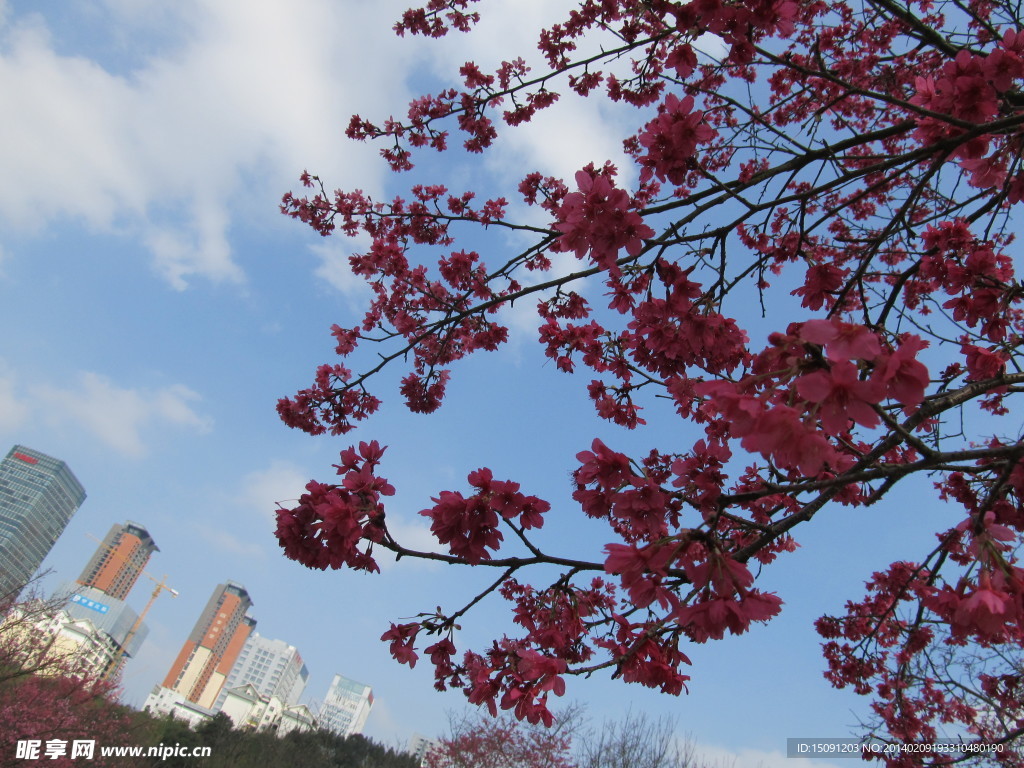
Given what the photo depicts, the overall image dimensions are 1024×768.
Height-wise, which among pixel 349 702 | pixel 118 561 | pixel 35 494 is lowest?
pixel 349 702

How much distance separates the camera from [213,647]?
101 m

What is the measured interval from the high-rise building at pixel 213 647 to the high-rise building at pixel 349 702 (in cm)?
1874

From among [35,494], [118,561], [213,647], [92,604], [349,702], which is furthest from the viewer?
[118,561]

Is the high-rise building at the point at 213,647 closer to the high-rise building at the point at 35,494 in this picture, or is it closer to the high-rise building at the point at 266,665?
the high-rise building at the point at 266,665

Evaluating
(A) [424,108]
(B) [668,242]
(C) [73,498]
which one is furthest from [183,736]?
(C) [73,498]

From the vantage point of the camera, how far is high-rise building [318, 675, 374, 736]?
89625 millimetres

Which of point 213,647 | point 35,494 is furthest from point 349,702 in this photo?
point 35,494

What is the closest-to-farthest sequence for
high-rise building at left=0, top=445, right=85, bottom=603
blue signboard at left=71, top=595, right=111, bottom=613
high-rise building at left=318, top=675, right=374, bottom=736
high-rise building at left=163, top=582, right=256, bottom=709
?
high-rise building at left=0, top=445, right=85, bottom=603 → blue signboard at left=71, top=595, right=111, bottom=613 → high-rise building at left=163, top=582, right=256, bottom=709 → high-rise building at left=318, top=675, right=374, bottom=736

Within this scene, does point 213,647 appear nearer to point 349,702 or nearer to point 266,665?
point 266,665

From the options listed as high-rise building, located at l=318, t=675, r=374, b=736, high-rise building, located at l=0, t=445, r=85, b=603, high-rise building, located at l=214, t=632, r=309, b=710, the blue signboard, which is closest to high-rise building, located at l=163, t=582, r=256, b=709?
high-rise building, located at l=214, t=632, r=309, b=710

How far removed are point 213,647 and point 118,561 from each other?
25.2 m

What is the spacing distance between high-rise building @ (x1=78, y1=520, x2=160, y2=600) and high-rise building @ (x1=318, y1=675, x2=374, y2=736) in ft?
150

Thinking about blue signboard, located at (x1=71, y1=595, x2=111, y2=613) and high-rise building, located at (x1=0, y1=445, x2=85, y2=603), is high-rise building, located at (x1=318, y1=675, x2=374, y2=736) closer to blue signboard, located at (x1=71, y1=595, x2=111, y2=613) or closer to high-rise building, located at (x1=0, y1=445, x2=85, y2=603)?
blue signboard, located at (x1=71, y1=595, x2=111, y2=613)

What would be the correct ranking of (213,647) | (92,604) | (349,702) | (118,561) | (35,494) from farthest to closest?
1. (118,561)
2. (213,647)
3. (349,702)
4. (35,494)
5. (92,604)
